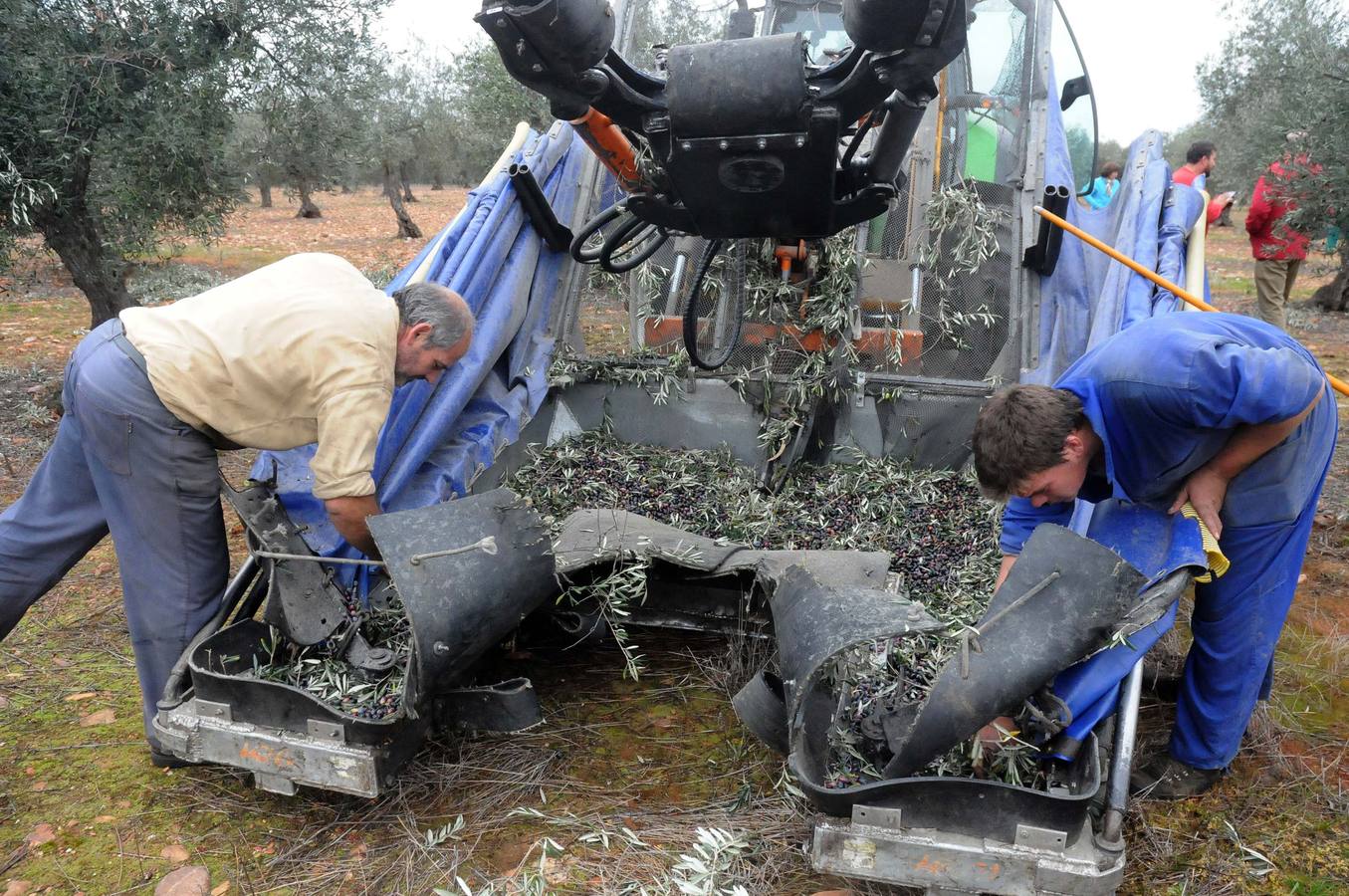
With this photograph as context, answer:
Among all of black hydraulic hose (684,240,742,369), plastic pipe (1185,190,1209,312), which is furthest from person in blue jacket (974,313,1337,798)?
black hydraulic hose (684,240,742,369)

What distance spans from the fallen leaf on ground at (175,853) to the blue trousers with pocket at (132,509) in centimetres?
53

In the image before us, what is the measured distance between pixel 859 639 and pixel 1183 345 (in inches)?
46.2

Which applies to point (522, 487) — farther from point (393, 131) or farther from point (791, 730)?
point (393, 131)

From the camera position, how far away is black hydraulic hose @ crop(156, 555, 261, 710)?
2820mm


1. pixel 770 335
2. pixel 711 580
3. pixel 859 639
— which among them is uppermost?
pixel 770 335

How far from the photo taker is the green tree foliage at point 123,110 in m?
5.73

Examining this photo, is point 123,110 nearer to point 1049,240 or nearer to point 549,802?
point 549,802

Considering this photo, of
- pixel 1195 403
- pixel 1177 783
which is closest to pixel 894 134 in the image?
pixel 1195 403

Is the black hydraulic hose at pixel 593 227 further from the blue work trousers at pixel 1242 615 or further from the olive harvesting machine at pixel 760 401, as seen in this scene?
the blue work trousers at pixel 1242 615

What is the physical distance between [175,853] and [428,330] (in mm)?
1794

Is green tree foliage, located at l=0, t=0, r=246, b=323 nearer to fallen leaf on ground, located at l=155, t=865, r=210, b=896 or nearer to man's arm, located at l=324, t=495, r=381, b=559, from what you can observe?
man's arm, located at l=324, t=495, r=381, b=559

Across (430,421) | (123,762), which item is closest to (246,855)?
(123,762)

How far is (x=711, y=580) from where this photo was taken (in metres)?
3.39

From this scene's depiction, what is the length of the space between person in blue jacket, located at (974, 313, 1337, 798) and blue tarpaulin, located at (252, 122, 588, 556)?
210cm
